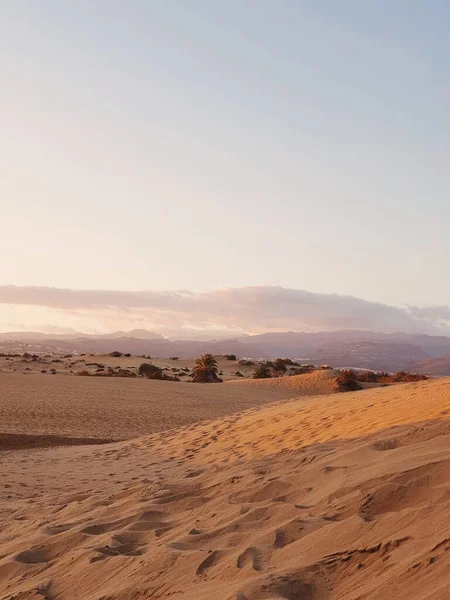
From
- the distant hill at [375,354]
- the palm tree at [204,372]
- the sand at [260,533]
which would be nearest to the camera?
the sand at [260,533]

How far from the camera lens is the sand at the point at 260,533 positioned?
3283 millimetres

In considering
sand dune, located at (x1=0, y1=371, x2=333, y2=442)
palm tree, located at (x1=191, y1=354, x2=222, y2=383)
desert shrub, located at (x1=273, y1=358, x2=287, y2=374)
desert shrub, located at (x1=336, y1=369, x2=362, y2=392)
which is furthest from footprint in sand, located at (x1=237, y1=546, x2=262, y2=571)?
desert shrub, located at (x1=273, y1=358, x2=287, y2=374)

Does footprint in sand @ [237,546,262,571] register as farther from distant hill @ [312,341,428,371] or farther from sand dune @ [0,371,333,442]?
distant hill @ [312,341,428,371]

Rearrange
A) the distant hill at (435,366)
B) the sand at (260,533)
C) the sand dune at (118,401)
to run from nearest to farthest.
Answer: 1. the sand at (260,533)
2. the sand dune at (118,401)
3. the distant hill at (435,366)

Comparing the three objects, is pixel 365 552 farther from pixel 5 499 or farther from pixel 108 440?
pixel 108 440

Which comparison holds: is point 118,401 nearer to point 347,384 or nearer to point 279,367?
point 347,384

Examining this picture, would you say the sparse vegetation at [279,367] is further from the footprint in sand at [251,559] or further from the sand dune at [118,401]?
the footprint in sand at [251,559]

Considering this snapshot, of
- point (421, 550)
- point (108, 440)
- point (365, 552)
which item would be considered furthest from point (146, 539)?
point (108, 440)

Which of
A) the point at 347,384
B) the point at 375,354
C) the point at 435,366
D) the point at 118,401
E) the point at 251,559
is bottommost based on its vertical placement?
the point at 435,366

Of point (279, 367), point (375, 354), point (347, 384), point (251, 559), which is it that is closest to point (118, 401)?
point (347, 384)

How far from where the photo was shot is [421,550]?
3.22m

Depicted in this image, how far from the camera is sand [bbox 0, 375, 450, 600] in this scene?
3.28 metres

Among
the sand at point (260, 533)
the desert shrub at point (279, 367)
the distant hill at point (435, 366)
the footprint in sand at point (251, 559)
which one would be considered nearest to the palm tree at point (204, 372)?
the desert shrub at point (279, 367)

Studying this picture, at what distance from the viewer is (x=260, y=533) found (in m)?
4.27
